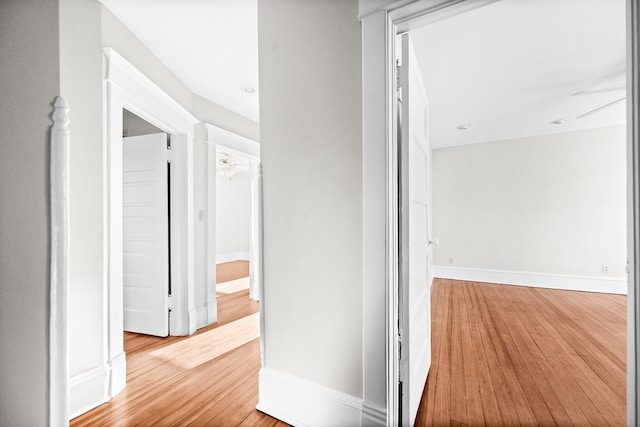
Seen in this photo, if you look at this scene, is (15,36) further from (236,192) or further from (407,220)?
(236,192)

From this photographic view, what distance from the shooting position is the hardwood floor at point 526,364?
5.95 ft

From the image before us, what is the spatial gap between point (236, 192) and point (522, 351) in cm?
789

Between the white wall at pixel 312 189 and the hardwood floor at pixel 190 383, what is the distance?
45cm

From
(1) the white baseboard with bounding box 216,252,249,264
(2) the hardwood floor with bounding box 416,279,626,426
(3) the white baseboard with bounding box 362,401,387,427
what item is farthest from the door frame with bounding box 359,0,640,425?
(1) the white baseboard with bounding box 216,252,249,264

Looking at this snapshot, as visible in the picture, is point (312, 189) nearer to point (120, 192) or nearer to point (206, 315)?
point (120, 192)

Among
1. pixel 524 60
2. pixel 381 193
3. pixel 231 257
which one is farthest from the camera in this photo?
pixel 231 257

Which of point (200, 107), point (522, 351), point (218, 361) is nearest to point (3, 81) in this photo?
point (218, 361)

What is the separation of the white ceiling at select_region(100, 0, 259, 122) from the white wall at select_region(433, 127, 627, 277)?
4586 millimetres

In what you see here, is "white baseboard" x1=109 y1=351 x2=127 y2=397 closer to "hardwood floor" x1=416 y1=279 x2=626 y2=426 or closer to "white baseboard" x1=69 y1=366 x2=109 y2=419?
"white baseboard" x1=69 y1=366 x2=109 y2=419

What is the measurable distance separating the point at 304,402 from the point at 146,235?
2.43m

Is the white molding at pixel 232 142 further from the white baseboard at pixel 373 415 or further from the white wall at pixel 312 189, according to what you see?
the white baseboard at pixel 373 415

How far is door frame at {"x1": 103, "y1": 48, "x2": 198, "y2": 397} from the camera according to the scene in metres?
2.12

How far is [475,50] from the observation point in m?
2.58

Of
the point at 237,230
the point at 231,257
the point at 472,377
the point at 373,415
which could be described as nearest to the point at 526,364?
the point at 472,377
